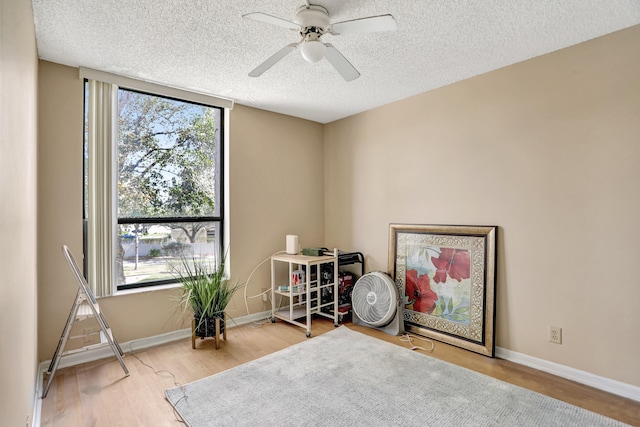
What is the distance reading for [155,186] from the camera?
317 cm

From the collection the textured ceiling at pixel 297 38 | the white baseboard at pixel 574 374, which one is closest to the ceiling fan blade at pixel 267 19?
the textured ceiling at pixel 297 38

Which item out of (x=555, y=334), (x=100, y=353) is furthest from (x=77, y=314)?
(x=555, y=334)

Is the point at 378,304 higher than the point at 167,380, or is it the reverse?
the point at 378,304

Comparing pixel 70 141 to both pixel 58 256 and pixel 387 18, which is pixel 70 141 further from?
pixel 387 18

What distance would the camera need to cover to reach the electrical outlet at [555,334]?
245cm

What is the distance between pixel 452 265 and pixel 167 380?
2.61m

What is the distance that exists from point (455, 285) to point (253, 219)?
7.46ft

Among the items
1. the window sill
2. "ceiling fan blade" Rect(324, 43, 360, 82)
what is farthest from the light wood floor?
"ceiling fan blade" Rect(324, 43, 360, 82)

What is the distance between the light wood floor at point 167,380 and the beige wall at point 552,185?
243 mm

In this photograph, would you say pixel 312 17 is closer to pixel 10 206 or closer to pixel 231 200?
pixel 10 206

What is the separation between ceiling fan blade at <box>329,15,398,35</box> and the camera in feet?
5.32

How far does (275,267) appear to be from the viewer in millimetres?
3984

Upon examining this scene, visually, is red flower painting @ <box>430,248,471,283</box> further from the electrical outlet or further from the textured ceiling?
the textured ceiling

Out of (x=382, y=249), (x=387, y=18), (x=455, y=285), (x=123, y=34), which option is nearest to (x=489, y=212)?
(x=455, y=285)
